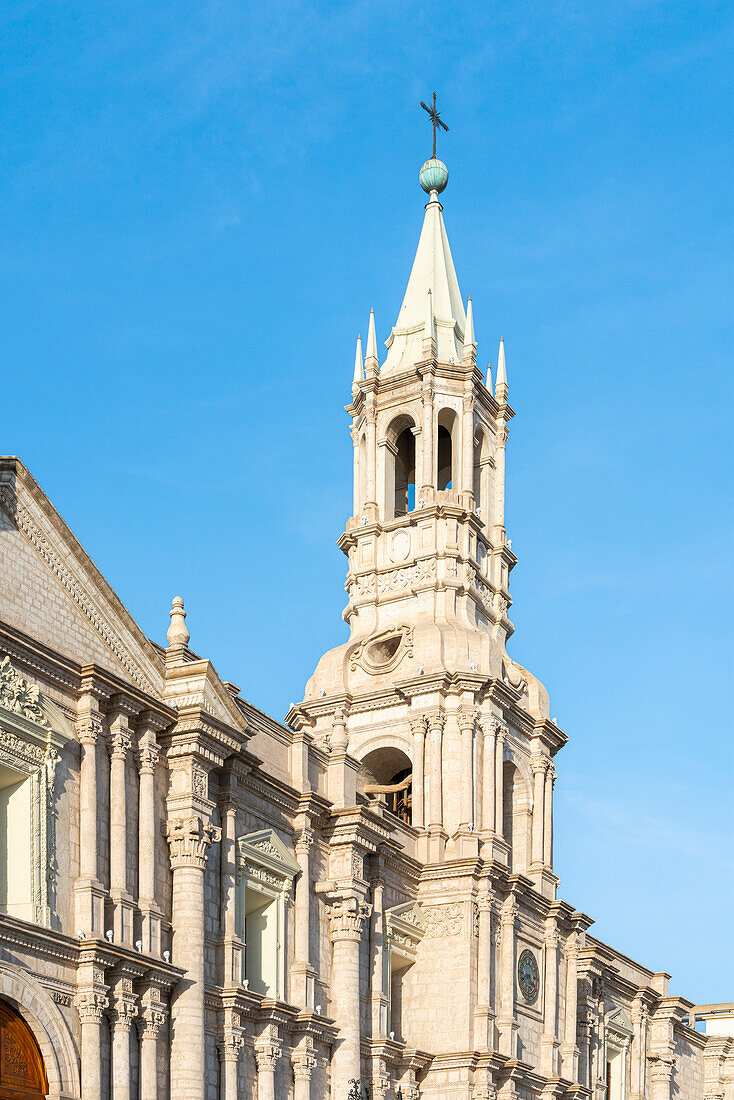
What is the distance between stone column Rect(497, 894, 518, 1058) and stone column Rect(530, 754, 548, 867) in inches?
140

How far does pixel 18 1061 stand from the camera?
96.3 feet

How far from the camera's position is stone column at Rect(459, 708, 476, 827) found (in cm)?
4497

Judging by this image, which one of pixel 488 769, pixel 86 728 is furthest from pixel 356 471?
pixel 86 728

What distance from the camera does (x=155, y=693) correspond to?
34.9m

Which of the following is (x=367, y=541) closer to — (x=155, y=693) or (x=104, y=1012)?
(x=155, y=693)

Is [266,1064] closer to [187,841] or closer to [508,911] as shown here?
[187,841]

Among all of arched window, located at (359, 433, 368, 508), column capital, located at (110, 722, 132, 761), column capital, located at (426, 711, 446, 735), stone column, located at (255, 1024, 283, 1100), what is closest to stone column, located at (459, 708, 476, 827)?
column capital, located at (426, 711, 446, 735)

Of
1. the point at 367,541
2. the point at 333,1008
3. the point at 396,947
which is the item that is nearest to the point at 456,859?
the point at 396,947

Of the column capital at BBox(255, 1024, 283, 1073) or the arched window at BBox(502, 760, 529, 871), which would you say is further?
the arched window at BBox(502, 760, 529, 871)

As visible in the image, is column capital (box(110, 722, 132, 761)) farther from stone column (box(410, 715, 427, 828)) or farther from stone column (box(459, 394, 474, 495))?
stone column (box(459, 394, 474, 495))

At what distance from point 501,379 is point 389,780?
1295 centimetres

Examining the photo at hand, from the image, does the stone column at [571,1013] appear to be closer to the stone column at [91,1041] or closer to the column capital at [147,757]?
the column capital at [147,757]

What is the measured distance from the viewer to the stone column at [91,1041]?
98.6ft

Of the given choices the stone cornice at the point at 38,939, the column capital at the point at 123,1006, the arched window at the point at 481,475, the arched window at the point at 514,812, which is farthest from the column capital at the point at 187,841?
Answer: the arched window at the point at 481,475
